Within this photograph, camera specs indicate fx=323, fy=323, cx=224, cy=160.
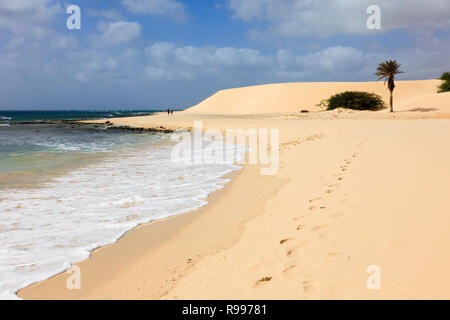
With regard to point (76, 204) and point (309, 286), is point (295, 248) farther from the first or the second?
point (76, 204)

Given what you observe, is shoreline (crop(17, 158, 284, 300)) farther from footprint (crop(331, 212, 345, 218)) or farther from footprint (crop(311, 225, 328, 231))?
footprint (crop(331, 212, 345, 218))

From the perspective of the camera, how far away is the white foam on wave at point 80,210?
3.93 metres

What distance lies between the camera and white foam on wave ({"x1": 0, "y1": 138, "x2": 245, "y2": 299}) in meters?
3.93

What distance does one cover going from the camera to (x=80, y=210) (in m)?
5.83

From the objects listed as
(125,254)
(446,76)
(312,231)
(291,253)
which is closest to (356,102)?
(446,76)

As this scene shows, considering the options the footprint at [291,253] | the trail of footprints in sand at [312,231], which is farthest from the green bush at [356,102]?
the footprint at [291,253]

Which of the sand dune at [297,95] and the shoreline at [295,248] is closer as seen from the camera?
the shoreline at [295,248]

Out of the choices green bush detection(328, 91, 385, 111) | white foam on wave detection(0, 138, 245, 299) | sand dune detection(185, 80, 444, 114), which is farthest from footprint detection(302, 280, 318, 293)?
sand dune detection(185, 80, 444, 114)

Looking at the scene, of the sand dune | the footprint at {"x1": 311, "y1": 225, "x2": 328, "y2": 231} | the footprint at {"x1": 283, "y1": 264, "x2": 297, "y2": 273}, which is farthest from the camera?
the sand dune

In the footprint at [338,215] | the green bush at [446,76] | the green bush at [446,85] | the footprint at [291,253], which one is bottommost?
the footprint at [291,253]

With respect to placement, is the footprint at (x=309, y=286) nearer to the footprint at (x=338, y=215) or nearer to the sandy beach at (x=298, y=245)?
the sandy beach at (x=298, y=245)

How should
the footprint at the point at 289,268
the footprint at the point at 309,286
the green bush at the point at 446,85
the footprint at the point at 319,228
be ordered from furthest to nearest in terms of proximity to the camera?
the green bush at the point at 446,85 → the footprint at the point at 319,228 → the footprint at the point at 289,268 → the footprint at the point at 309,286

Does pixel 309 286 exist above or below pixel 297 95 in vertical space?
below
